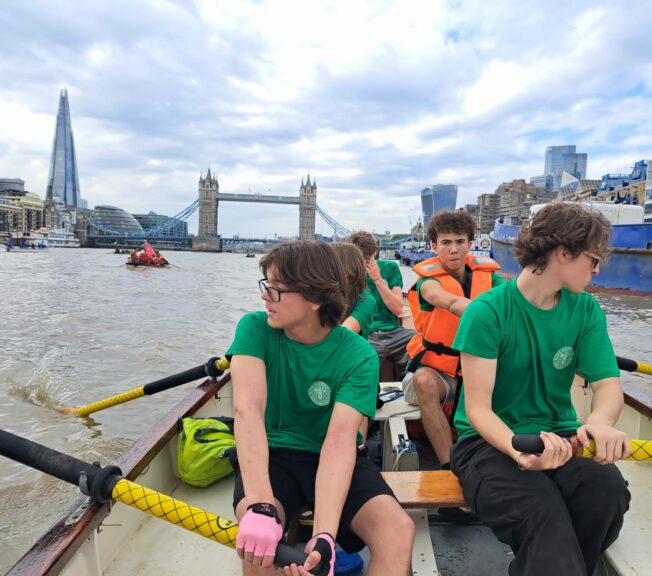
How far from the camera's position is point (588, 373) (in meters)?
1.89

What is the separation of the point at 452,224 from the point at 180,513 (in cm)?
220

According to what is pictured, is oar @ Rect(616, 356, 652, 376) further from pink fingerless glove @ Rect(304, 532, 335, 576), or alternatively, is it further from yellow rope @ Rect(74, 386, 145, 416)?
yellow rope @ Rect(74, 386, 145, 416)

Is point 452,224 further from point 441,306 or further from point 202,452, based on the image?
point 202,452

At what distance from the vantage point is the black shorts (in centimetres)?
165

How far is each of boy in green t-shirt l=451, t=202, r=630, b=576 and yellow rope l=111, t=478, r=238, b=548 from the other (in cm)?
86

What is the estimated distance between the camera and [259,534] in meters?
1.36

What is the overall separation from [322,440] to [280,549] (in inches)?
20.1

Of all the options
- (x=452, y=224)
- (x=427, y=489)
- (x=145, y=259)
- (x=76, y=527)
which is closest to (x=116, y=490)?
(x=76, y=527)

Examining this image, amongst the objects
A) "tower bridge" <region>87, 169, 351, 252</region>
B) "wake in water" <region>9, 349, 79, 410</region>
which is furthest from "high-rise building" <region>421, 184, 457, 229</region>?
"wake in water" <region>9, 349, 79, 410</region>

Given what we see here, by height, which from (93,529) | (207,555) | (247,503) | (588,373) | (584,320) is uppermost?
(584,320)

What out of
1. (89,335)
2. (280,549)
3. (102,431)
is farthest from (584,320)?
(89,335)

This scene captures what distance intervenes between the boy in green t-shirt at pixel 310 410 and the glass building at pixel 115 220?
12172 cm

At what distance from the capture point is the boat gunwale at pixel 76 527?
1459 mm

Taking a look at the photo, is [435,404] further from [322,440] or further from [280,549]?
[280,549]
